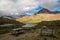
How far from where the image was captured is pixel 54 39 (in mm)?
27234

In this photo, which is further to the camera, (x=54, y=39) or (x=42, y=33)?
(x=42, y=33)

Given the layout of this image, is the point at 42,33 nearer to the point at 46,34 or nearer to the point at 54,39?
the point at 46,34

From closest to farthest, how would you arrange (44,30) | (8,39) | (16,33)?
(8,39) → (44,30) → (16,33)

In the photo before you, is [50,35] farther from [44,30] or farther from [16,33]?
[16,33]

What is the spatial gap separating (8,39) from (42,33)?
7.61 m

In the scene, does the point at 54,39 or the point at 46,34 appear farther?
the point at 46,34

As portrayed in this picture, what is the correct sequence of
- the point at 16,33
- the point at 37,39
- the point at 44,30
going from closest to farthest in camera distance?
the point at 37,39 < the point at 44,30 < the point at 16,33

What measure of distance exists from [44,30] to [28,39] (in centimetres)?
603

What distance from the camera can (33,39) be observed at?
2775 cm

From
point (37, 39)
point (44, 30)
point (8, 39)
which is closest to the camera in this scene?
point (37, 39)

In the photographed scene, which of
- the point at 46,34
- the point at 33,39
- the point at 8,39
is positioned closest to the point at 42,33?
the point at 46,34

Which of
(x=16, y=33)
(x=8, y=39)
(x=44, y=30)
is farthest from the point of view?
(x=16, y=33)

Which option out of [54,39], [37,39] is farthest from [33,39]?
[54,39]

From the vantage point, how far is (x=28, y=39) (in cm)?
2833
